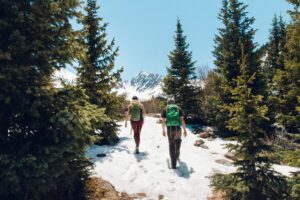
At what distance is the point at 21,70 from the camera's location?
812 centimetres

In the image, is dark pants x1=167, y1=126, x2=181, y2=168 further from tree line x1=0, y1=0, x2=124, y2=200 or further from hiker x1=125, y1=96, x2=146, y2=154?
tree line x1=0, y1=0, x2=124, y2=200

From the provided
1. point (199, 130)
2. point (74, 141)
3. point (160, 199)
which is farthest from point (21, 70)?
point (199, 130)

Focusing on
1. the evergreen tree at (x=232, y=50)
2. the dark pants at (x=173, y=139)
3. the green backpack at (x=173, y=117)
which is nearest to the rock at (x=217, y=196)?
the dark pants at (x=173, y=139)

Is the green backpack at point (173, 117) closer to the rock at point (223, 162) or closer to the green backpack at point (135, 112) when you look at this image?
the green backpack at point (135, 112)

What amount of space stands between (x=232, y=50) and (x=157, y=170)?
1429 centimetres

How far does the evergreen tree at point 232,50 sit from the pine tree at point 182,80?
2.93 m

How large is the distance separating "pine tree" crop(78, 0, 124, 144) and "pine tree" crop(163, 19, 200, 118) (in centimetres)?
992

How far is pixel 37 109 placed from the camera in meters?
8.59

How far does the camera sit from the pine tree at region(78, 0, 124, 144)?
1736 centimetres

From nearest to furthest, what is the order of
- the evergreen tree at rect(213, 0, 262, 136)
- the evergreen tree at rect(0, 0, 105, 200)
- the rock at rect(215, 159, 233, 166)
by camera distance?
the evergreen tree at rect(0, 0, 105, 200) < the rock at rect(215, 159, 233, 166) < the evergreen tree at rect(213, 0, 262, 136)

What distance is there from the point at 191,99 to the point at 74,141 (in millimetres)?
19470

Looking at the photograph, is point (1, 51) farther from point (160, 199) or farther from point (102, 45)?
point (102, 45)

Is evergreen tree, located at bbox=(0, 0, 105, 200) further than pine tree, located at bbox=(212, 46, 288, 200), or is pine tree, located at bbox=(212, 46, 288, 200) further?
pine tree, located at bbox=(212, 46, 288, 200)

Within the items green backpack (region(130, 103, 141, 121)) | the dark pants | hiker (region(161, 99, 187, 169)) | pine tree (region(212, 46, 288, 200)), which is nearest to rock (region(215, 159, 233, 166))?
hiker (region(161, 99, 187, 169))
